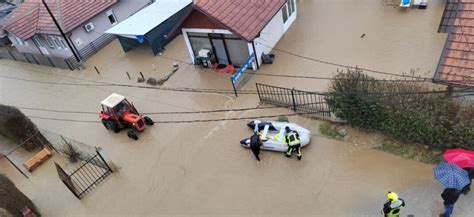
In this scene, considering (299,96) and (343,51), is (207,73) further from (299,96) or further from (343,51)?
(343,51)

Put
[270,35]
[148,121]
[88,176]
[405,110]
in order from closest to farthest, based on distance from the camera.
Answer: [405,110] < [88,176] < [148,121] < [270,35]

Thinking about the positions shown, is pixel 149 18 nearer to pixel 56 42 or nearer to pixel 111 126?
pixel 56 42

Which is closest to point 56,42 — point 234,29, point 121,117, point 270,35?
point 121,117

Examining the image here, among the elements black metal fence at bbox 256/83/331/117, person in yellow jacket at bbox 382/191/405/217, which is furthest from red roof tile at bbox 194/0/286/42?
person in yellow jacket at bbox 382/191/405/217

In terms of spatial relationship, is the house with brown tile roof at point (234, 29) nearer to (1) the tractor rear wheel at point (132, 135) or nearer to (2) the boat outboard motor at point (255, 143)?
(2) the boat outboard motor at point (255, 143)

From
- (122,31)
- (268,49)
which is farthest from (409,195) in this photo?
(122,31)

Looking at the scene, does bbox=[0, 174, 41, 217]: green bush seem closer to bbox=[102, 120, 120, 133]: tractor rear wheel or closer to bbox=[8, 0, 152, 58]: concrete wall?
bbox=[102, 120, 120, 133]: tractor rear wheel
